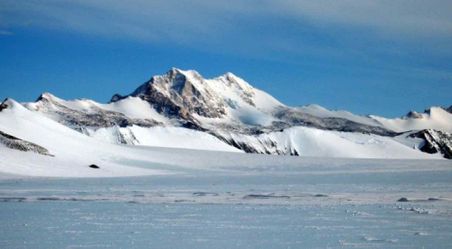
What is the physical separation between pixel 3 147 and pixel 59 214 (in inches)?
1407

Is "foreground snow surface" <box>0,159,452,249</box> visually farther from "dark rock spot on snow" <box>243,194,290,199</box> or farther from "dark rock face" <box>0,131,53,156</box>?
"dark rock face" <box>0,131,53,156</box>

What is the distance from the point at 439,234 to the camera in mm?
14688

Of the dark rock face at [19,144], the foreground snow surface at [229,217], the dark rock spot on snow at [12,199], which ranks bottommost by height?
the foreground snow surface at [229,217]

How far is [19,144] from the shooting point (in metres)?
54.8

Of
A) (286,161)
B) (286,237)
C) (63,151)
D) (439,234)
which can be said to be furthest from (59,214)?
(286,161)

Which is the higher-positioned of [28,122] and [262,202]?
[28,122]

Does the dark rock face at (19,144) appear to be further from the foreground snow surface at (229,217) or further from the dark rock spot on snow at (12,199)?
the dark rock spot on snow at (12,199)

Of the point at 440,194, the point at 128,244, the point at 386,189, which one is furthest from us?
the point at 386,189

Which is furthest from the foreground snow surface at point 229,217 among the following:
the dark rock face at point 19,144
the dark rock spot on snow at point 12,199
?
the dark rock face at point 19,144

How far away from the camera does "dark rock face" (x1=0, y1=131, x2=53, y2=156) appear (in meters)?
54.3

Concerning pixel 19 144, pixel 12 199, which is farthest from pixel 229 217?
pixel 19 144

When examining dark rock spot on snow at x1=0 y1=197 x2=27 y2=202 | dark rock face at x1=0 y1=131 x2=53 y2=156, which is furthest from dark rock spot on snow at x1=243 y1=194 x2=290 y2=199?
dark rock face at x1=0 y1=131 x2=53 y2=156

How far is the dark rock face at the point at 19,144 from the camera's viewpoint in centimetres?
5431

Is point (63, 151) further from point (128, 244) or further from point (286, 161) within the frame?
point (128, 244)
